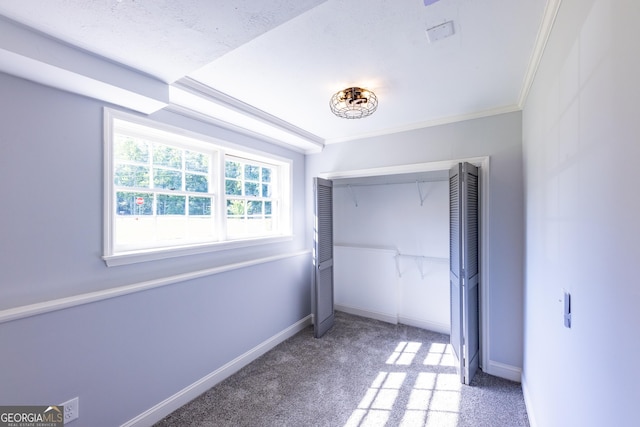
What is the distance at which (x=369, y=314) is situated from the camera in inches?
148

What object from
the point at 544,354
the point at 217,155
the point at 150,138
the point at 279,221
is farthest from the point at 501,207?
the point at 150,138

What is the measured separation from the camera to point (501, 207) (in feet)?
7.89

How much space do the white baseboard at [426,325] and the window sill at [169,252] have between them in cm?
215

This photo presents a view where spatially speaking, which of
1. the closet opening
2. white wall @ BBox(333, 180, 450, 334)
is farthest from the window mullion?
white wall @ BBox(333, 180, 450, 334)

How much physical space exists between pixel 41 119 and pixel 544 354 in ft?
10.7

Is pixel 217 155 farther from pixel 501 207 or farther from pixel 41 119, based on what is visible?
pixel 501 207

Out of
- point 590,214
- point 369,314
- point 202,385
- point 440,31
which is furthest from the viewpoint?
point 369,314

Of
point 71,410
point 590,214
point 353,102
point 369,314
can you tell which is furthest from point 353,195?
point 71,410

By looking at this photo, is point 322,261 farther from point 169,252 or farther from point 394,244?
point 169,252

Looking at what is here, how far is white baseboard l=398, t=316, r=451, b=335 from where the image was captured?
3.27 m

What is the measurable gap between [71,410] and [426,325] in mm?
3386

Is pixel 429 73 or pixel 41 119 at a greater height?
pixel 429 73

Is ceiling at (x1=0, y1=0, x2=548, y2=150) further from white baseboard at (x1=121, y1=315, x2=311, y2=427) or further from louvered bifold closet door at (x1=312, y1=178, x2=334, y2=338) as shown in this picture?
white baseboard at (x1=121, y1=315, x2=311, y2=427)

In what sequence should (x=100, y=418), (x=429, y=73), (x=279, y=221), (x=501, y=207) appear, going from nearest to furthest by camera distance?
(x=100, y=418), (x=429, y=73), (x=501, y=207), (x=279, y=221)
